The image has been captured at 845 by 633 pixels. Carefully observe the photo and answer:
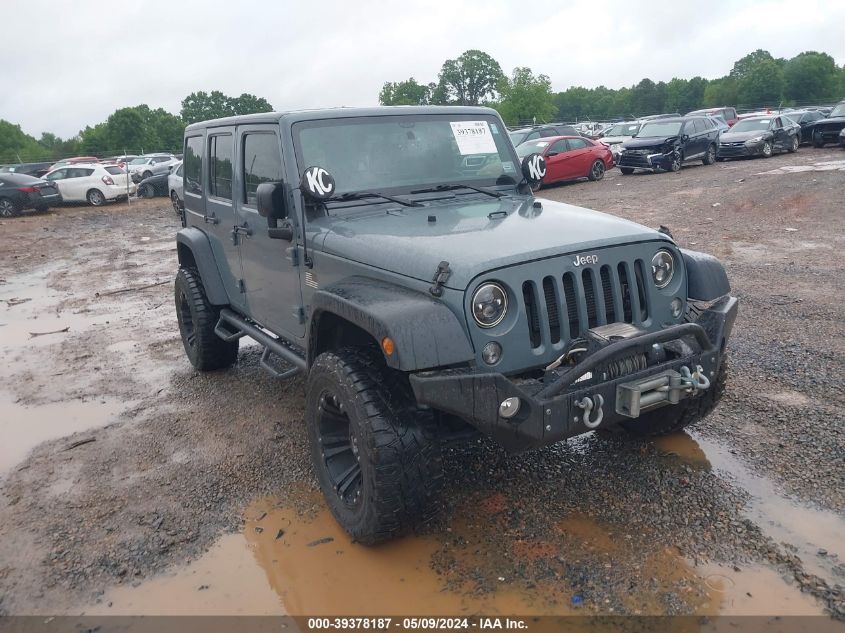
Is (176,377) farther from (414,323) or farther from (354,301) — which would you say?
(414,323)

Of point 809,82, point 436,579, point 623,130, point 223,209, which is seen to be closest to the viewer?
point 436,579

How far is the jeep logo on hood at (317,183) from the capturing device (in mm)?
3732

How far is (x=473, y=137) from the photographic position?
4492 mm

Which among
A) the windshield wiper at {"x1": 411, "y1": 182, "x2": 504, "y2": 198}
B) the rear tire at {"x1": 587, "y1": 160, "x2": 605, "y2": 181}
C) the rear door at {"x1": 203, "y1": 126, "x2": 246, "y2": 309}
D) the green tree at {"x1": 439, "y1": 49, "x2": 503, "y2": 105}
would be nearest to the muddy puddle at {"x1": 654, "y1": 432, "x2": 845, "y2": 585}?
Answer: the windshield wiper at {"x1": 411, "y1": 182, "x2": 504, "y2": 198}

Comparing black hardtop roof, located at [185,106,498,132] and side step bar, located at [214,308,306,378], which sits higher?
black hardtop roof, located at [185,106,498,132]

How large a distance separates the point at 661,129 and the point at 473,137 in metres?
17.8

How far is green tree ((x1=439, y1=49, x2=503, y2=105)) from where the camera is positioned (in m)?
86.4

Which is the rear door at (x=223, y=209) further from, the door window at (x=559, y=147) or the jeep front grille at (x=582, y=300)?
the door window at (x=559, y=147)

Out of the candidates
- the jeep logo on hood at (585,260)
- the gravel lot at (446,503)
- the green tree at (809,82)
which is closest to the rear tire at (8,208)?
the gravel lot at (446,503)

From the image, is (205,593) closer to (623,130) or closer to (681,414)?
(681,414)

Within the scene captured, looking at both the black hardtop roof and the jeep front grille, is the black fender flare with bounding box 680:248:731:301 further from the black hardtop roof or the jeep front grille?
the black hardtop roof

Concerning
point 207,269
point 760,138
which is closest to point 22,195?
point 207,269

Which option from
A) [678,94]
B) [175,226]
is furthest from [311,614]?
[678,94]

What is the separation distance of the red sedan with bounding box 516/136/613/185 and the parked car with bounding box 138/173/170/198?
13.7m
